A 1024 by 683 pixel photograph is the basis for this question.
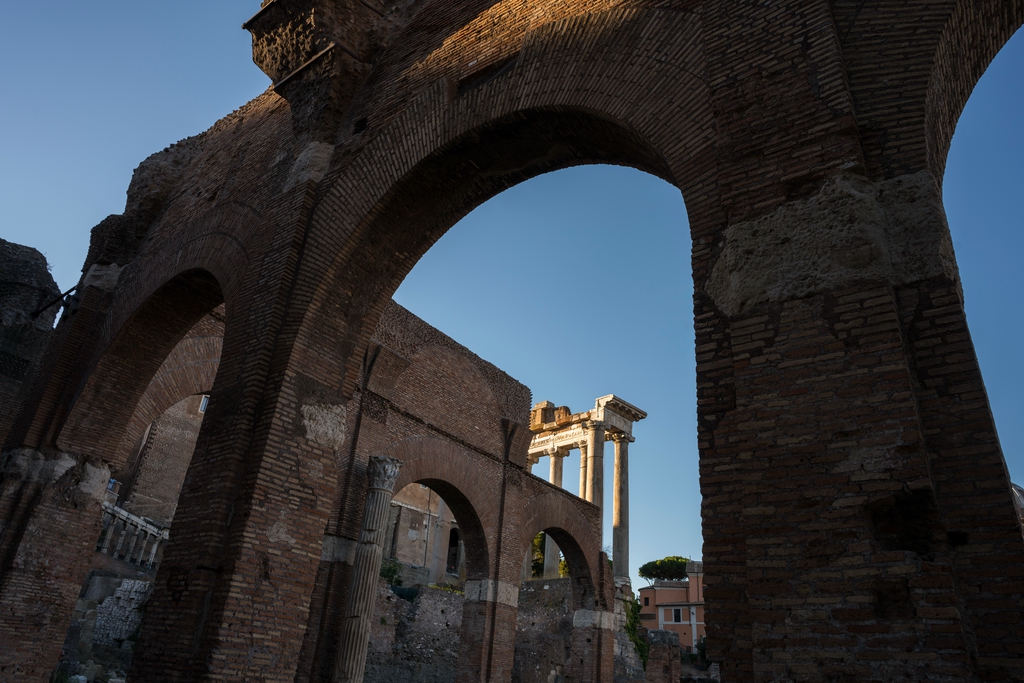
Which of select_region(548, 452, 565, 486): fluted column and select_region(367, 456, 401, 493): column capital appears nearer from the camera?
select_region(367, 456, 401, 493): column capital

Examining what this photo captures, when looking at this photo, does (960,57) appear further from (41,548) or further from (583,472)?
(583,472)

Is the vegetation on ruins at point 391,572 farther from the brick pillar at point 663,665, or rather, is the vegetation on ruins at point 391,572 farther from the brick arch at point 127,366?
the brick arch at point 127,366

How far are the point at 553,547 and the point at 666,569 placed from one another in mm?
30566

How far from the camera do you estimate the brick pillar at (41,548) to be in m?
8.19

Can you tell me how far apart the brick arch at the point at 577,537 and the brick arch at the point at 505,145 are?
393 inches

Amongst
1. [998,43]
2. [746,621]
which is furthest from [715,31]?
[746,621]

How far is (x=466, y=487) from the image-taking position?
14180 millimetres

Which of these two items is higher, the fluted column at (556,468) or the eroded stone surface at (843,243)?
the fluted column at (556,468)

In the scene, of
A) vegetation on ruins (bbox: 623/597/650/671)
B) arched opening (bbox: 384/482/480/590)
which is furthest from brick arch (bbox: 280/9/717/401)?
arched opening (bbox: 384/482/480/590)

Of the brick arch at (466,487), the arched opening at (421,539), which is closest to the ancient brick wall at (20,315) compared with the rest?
the brick arch at (466,487)

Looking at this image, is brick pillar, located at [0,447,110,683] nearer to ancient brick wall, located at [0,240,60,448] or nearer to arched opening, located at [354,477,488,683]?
ancient brick wall, located at [0,240,60,448]

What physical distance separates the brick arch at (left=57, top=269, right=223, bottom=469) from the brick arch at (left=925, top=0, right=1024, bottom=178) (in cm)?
815

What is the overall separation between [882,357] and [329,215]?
17.5 feet

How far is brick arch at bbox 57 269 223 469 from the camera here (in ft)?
30.6
